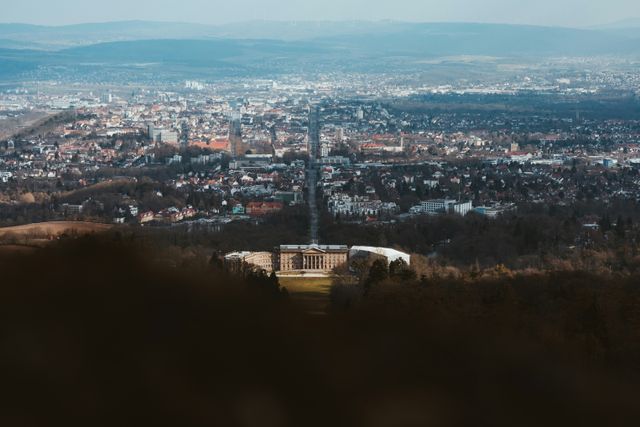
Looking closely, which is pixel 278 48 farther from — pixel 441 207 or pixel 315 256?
pixel 315 256

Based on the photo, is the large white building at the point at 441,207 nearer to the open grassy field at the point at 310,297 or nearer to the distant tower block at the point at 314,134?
the distant tower block at the point at 314,134

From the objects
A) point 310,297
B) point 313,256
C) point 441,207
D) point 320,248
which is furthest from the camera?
point 441,207

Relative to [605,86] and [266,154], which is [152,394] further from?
[605,86]

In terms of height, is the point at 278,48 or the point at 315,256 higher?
the point at 315,256

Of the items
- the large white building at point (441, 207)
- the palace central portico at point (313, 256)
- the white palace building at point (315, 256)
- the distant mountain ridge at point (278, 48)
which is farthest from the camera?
the distant mountain ridge at point (278, 48)

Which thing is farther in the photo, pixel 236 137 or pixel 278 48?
pixel 278 48

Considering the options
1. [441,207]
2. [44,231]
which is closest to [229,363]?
[44,231]

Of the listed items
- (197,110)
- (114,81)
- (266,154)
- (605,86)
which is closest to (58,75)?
(114,81)

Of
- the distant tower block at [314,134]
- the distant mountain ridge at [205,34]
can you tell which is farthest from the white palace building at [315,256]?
the distant mountain ridge at [205,34]

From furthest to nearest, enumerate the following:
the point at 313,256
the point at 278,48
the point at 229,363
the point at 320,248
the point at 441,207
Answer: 1. the point at 278,48
2. the point at 441,207
3. the point at 320,248
4. the point at 313,256
5. the point at 229,363
